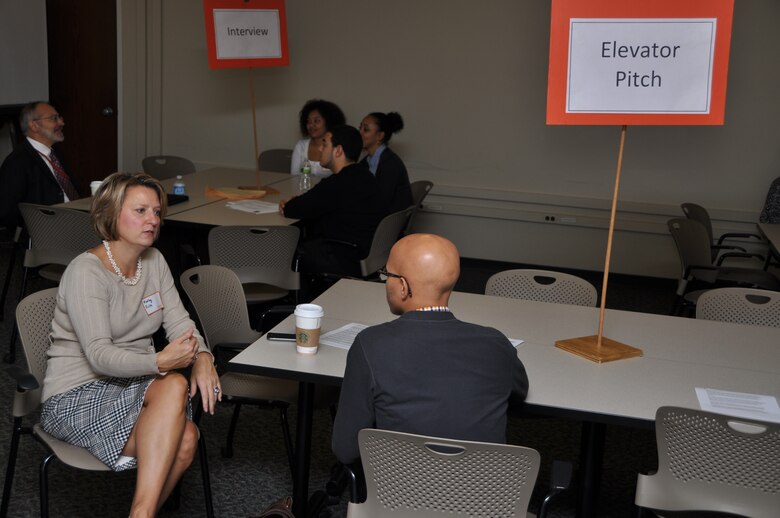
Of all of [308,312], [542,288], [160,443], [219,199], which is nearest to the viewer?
[160,443]

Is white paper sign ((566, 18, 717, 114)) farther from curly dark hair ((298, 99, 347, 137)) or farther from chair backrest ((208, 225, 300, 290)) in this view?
curly dark hair ((298, 99, 347, 137))

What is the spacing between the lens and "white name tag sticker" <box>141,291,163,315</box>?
2975 mm

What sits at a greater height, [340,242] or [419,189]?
[419,189]

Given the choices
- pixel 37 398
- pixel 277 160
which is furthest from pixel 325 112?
pixel 37 398

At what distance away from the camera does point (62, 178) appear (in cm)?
539

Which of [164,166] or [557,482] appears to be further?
[164,166]

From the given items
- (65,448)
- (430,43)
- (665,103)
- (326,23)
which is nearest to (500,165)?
(430,43)

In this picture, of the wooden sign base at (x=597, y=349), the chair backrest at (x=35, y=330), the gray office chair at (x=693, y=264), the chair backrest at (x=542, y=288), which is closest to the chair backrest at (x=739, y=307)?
Result: the chair backrest at (x=542, y=288)

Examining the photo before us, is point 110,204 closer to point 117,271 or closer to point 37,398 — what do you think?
point 117,271

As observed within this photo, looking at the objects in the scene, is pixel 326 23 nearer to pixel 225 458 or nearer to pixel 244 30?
pixel 244 30

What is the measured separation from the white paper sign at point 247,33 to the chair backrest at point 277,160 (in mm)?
969

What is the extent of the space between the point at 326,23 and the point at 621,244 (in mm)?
2981

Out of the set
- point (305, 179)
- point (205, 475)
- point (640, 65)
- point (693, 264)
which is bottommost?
point (205, 475)

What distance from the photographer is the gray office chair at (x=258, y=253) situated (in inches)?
173
